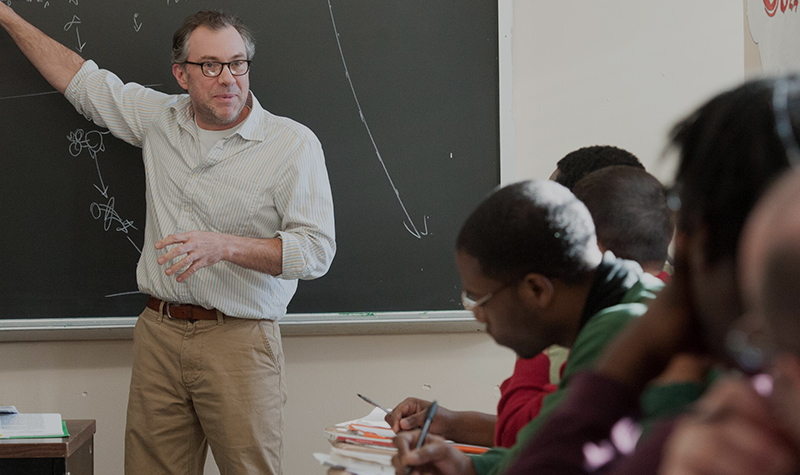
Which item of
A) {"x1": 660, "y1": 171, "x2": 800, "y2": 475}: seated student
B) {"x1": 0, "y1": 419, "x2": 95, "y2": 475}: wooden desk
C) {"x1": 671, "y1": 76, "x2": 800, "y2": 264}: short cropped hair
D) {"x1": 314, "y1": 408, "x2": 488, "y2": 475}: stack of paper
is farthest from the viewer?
{"x1": 0, "y1": 419, "x2": 95, "y2": 475}: wooden desk

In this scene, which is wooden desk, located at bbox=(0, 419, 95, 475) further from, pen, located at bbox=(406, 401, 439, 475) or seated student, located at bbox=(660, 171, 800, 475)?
seated student, located at bbox=(660, 171, 800, 475)

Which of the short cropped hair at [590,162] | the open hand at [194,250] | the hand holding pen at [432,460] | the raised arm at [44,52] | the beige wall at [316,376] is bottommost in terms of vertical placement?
the beige wall at [316,376]

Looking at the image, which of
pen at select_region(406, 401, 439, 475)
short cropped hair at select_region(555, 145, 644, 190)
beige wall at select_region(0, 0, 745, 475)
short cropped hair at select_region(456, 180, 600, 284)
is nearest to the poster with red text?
short cropped hair at select_region(555, 145, 644, 190)

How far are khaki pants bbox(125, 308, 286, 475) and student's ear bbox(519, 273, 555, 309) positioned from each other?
145 centimetres

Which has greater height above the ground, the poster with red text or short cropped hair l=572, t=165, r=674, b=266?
the poster with red text

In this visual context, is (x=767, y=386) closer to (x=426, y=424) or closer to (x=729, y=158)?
(x=729, y=158)

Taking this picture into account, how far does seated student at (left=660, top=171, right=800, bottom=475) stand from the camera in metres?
0.40

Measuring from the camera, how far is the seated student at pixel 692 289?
53cm

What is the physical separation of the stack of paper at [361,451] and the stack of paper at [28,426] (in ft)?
3.33

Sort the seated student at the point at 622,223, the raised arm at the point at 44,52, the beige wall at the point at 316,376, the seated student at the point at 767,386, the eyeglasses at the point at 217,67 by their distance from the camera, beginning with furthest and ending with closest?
1. the beige wall at the point at 316,376
2. the raised arm at the point at 44,52
3. the eyeglasses at the point at 217,67
4. the seated student at the point at 622,223
5. the seated student at the point at 767,386

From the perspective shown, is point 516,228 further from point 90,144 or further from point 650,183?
point 90,144

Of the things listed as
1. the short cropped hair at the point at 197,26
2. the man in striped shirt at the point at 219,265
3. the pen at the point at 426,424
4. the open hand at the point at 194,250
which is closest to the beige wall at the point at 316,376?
the man in striped shirt at the point at 219,265

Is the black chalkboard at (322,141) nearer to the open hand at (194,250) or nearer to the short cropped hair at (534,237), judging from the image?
the open hand at (194,250)

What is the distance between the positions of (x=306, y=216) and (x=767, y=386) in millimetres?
2027
